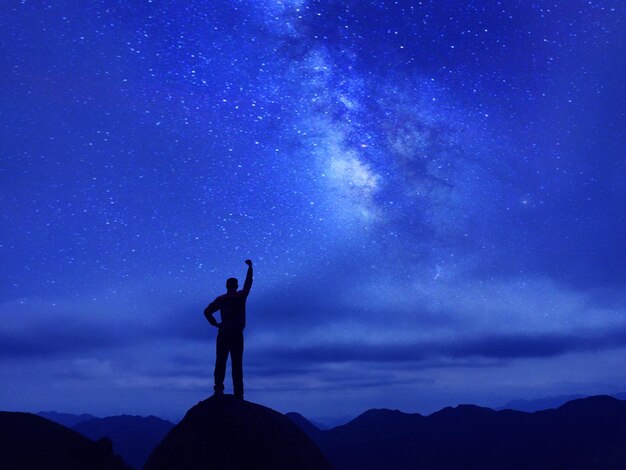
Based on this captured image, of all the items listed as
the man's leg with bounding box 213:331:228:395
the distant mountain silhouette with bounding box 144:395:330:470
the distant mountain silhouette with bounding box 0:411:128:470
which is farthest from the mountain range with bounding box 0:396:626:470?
the distant mountain silhouette with bounding box 144:395:330:470

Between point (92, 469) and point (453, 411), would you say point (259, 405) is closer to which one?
point (92, 469)

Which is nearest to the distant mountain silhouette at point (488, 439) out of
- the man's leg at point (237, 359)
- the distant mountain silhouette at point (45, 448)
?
the distant mountain silhouette at point (45, 448)

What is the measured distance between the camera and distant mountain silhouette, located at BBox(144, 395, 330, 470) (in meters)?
10.4

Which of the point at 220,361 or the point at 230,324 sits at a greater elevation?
the point at 230,324

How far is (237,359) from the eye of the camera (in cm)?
1158

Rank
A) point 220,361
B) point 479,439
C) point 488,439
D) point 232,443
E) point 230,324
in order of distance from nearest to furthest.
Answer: point 232,443, point 230,324, point 220,361, point 488,439, point 479,439

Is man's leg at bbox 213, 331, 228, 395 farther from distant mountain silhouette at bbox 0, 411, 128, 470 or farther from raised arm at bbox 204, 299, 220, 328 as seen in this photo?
distant mountain silhouette at bbox 0, 411, 128, 470

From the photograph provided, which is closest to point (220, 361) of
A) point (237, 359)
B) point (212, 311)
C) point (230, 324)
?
point (237, 359)

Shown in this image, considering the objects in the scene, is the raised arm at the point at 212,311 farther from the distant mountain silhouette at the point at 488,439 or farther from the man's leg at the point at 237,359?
the distant mountain silhouette at the point at 488,439

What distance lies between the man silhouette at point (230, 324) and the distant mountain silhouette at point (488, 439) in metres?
113

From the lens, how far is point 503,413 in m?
152

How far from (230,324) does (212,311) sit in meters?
0.49

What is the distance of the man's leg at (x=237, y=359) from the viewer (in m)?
11.5

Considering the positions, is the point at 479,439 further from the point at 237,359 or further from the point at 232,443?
the point at 232,443
